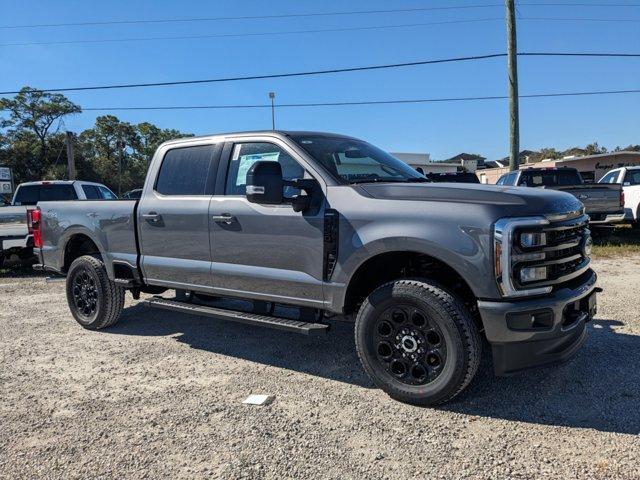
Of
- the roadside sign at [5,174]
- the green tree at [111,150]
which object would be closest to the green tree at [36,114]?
the green tree at [111,150]

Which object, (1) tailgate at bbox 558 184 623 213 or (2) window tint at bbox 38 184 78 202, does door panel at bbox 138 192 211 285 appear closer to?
(2) window tint at bbox 38 184 78 202

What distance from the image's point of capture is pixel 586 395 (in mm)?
3828

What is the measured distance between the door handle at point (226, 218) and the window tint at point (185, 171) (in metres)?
0.43

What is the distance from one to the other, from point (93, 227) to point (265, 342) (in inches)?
94.0

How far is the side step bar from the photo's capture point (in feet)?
13.5

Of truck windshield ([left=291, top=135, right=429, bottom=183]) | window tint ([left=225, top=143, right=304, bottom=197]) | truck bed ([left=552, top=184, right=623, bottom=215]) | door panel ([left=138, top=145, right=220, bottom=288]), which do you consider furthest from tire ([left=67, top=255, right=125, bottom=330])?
truck bed ([left=552, top=184, right=623, bottom=215])

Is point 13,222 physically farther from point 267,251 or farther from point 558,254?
point 558,254

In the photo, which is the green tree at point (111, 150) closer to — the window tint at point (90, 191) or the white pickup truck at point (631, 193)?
the window tint at point (90, 191)

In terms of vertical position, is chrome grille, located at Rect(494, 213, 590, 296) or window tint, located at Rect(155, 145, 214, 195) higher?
window tint, located at Rect(155, 145, 214, 195)

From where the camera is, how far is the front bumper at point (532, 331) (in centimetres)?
335

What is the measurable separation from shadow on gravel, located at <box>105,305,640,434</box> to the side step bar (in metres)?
0.52

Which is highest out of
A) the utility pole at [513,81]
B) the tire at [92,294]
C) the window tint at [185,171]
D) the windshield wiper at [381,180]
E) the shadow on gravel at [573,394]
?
the utility pole at [513,81]

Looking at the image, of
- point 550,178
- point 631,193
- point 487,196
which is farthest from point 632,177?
point 487,196

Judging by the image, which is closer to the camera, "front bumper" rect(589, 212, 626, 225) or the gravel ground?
Result: the gravel ground
